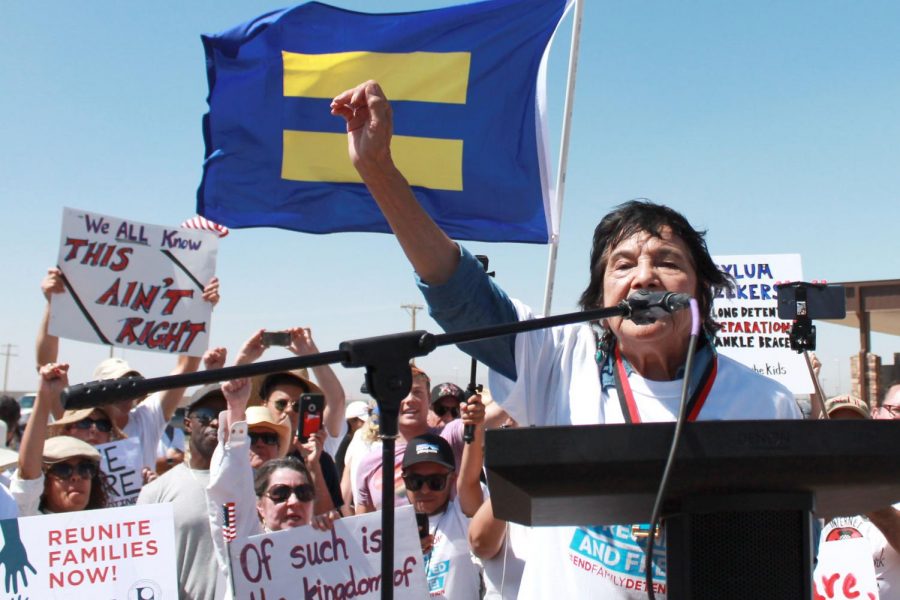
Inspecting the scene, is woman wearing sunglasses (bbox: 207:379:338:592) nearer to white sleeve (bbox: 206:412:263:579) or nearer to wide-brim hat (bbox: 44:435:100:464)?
white sleeve (bbox: 206:412:263:579)

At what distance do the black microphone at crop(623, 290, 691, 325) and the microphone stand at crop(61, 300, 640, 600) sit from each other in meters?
0.06

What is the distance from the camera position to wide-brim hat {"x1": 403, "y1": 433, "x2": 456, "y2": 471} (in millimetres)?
4746

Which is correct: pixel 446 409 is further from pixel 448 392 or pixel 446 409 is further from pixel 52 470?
pixel 52 470

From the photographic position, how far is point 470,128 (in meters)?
5.16

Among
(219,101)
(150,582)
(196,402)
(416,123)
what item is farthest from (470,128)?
(150,582)

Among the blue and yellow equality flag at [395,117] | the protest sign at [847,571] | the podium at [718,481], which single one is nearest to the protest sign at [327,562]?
the blue and yellow equality flag at [395,117]

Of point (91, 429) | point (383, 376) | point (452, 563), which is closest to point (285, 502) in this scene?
point (452, 563)

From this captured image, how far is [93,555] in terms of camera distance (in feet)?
12.8

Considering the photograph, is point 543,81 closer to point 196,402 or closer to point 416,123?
point 416,123

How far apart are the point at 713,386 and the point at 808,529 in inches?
31.6

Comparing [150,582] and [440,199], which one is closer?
[150,582]

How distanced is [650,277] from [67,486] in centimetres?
367

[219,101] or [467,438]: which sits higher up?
[219,101]

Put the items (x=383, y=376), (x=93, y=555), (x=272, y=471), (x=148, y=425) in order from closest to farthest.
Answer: (x=383, y=376) < (x=93, y=555) < (x=272, y=471) < (x=148, y=425)
